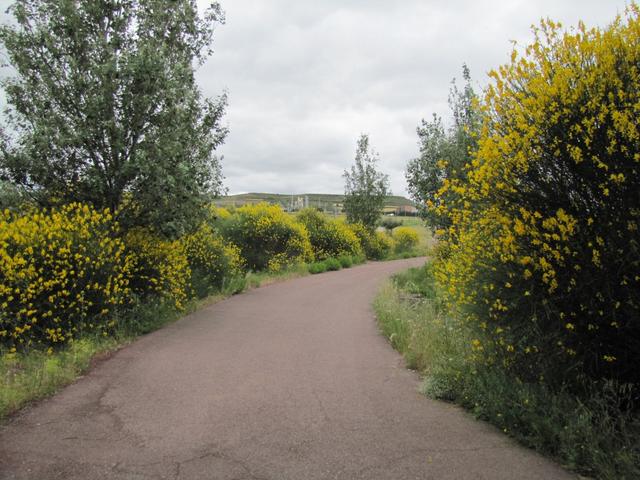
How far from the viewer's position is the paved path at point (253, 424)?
11.7ft

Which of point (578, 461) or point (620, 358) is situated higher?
point (620, 358)

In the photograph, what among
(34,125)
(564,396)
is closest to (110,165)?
(34,125)

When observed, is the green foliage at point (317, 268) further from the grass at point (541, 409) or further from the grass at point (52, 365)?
the grass at point (541, 409)

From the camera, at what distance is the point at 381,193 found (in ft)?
93.6

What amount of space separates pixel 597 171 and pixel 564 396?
189cm

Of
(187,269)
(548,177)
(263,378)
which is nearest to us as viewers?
(548,177)

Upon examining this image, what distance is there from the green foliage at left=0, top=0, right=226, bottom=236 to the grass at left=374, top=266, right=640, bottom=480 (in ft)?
17.8

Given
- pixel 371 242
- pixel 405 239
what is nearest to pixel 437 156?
pixel 371 242

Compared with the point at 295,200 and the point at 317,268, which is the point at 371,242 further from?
the point at 295,200

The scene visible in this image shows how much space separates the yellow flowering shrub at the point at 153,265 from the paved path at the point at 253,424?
192cm

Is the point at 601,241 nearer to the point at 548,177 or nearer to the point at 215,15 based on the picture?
the point at 548,177

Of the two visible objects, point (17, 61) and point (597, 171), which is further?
point (17, 61)

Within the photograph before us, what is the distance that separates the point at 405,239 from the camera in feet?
112

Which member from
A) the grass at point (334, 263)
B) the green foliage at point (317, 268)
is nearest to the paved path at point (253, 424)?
the green foliage at point (317, 268)
